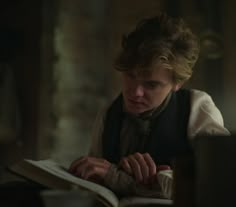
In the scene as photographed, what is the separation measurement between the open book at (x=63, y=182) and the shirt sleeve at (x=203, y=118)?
0.26 metres

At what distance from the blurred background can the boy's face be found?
119cm

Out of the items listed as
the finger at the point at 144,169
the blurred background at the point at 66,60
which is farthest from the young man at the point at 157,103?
the blurred background at the point at 66,60

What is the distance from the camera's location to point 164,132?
3.81ft

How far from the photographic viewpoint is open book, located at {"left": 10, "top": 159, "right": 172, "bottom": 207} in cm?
83

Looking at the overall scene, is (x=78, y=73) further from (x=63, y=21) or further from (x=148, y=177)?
(x=148, y=177)

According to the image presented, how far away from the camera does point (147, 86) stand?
1.15 metres

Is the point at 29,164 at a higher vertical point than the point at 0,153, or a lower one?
higher

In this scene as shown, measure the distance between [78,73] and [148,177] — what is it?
1.47m

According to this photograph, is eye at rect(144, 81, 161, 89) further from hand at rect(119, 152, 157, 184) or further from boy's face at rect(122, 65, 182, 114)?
hand at rect(119, 152, 157, 184)

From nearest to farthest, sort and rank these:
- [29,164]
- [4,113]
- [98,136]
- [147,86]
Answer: [29,164] → [147,86] → [98,136] → [4,113]

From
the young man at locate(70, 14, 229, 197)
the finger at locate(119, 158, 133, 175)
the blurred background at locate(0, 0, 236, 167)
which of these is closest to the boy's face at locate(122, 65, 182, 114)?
the young man at locate(70, 14, 229, 197)


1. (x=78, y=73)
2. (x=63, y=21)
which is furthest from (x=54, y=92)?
(x=63, y=21)

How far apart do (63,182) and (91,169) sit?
0.13 meters

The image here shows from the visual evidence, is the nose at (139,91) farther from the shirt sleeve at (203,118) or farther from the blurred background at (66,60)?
the blurred background at (66,60)
